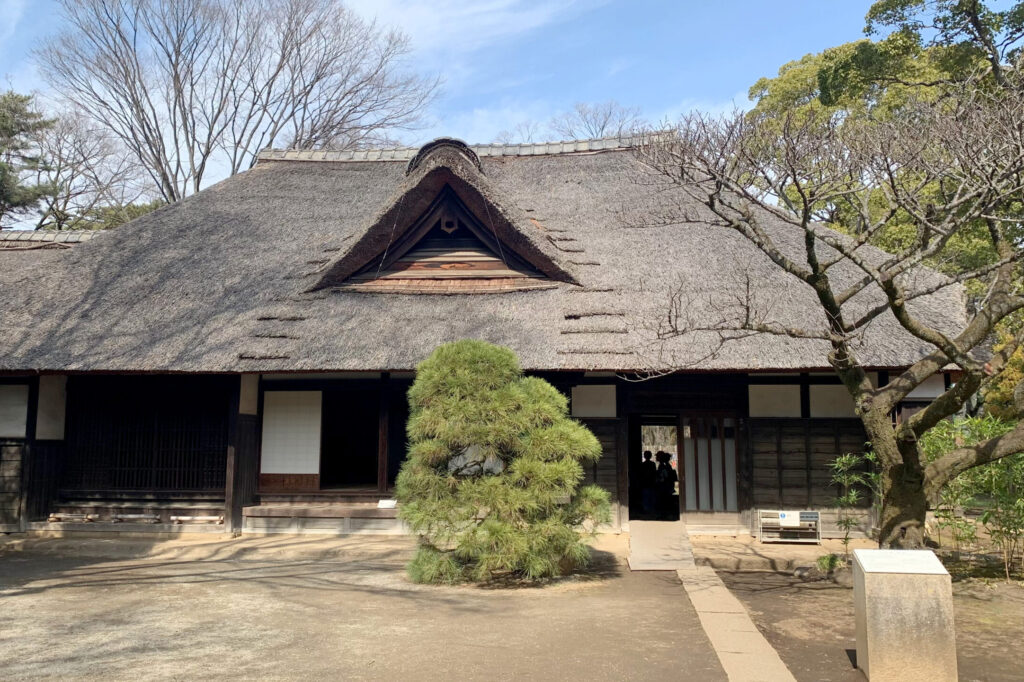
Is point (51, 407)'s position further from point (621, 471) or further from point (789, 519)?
point (789, 519)

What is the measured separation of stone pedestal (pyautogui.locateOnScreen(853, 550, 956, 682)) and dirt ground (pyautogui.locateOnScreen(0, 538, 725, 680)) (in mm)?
1010

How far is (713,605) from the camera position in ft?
22.6

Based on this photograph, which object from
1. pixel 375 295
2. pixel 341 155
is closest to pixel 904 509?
pixel 375 295

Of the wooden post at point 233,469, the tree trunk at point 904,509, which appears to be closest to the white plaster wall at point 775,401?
the tree trunk at point 904,509

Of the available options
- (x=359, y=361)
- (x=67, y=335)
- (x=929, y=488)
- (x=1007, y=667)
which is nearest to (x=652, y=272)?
(x=359, y=361)

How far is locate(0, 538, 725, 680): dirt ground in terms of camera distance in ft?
16.5

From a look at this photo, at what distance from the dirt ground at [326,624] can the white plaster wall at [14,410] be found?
110 inches

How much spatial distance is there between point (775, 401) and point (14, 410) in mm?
10998

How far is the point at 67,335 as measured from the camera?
1117 centimetres

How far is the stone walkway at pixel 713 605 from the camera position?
16.6 ft

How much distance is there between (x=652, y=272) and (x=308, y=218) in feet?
21.4

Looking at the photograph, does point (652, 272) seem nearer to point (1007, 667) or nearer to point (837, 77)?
point (1007, 667)

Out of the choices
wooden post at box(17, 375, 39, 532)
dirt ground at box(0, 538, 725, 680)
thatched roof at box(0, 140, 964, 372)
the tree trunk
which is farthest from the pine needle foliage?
wooden post at box(17, 375, 39, 532)

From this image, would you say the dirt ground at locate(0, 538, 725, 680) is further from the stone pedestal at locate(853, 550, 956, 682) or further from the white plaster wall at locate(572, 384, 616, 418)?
the white plaster wall at locate(572, 384, 616, 418)
